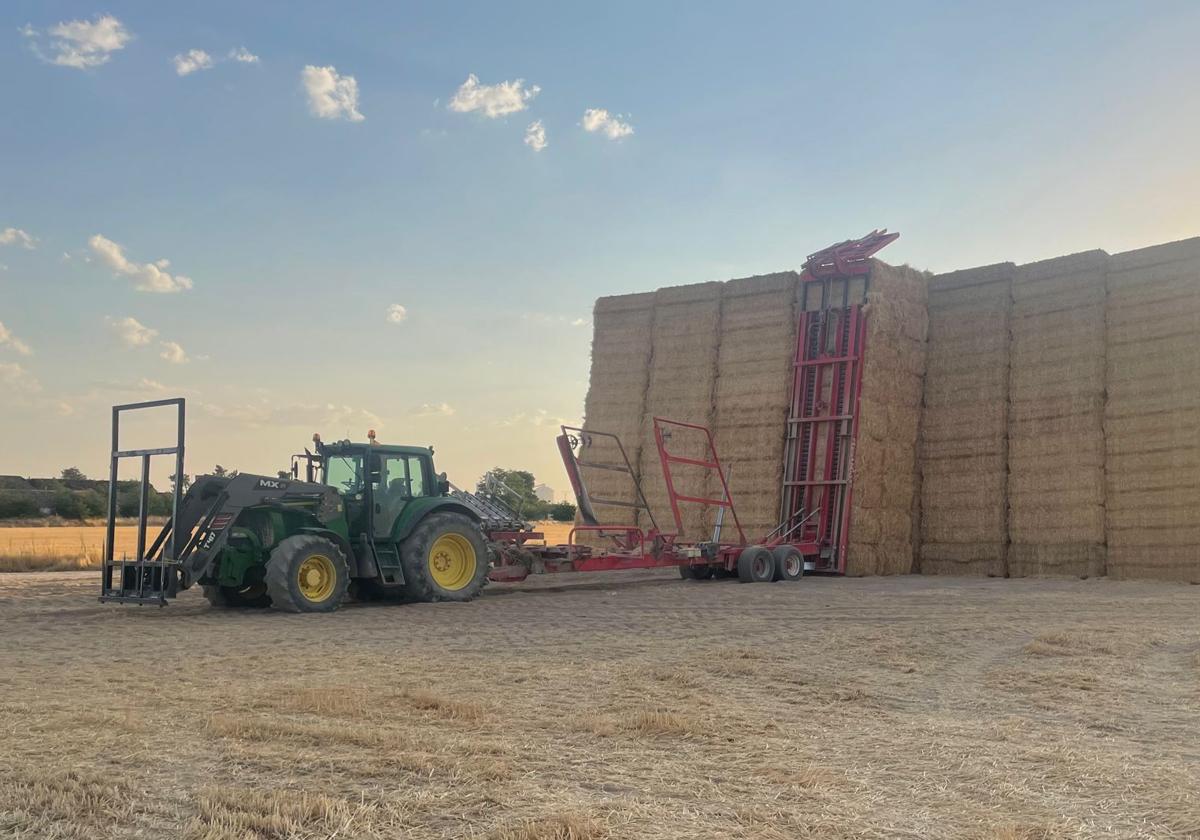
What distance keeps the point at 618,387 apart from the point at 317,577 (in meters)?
10.9


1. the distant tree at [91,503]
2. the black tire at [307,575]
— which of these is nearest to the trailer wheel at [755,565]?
the black tire at [307,575]

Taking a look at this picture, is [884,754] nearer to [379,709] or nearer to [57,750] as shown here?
[379,709]

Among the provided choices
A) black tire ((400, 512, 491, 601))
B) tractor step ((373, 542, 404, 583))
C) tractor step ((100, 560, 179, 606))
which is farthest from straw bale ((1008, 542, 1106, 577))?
tractor step ((100, 560, 179, 606))

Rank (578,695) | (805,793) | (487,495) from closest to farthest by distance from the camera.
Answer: (805,793), (578,695), (487,495)

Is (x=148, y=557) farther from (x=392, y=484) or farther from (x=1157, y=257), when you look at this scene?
(x=1157, y=257)

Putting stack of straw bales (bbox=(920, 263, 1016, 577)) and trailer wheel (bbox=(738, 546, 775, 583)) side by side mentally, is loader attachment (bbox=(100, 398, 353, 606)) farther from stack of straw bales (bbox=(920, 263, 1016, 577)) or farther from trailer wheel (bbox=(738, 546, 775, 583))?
stack of straw bales (bbox=(920, 263, 1016, 577))

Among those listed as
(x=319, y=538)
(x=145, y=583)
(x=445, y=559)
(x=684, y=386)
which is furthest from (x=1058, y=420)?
(x=145, y=583)

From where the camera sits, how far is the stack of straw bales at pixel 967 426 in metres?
18.0

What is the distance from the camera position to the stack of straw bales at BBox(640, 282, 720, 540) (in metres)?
19.8

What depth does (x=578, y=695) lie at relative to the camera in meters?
6.44

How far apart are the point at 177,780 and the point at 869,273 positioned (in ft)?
50.9

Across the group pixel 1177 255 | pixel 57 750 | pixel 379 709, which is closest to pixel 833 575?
pixel 1177 255

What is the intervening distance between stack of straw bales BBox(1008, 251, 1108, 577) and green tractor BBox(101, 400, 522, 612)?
30.6 feet

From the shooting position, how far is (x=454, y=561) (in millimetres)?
13086
